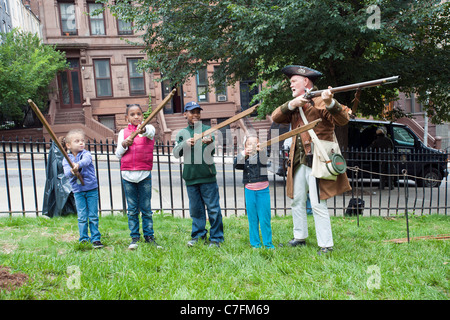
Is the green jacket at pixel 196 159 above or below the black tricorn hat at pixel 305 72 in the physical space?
below

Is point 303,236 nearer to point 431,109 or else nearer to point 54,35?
point 431,109

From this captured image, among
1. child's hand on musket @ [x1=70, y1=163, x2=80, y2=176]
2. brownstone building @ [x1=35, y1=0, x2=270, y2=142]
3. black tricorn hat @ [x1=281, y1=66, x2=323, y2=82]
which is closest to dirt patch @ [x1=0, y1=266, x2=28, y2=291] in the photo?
child's hand on musket @ [x1=70, y1=163, x2=80, y2=176]

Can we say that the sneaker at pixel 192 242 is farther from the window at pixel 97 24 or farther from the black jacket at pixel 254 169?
the window at pixel 97 24

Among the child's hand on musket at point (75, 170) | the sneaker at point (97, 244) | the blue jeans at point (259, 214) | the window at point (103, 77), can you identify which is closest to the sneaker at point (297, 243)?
the blue jeans at point (259, 214)

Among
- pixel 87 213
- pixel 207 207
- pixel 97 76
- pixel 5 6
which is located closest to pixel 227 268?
pixel 207 207

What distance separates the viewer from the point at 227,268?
371 centimetres

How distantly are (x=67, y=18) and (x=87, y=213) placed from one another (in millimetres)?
23378

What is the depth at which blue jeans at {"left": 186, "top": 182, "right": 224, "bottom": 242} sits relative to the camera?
469 centimetres

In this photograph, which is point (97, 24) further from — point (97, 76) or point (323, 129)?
point (323, 129)

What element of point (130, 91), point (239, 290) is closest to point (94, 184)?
point (239, 290)

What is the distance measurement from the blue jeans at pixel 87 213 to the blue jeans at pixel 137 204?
→ 446 mm

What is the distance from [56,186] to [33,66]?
16.0 m

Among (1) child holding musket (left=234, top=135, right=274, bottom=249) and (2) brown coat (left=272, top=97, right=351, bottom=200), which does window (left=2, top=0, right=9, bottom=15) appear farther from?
(2) brown coat (left=272, top=97, right=351, bottom=200)

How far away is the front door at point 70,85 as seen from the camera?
24.8m
